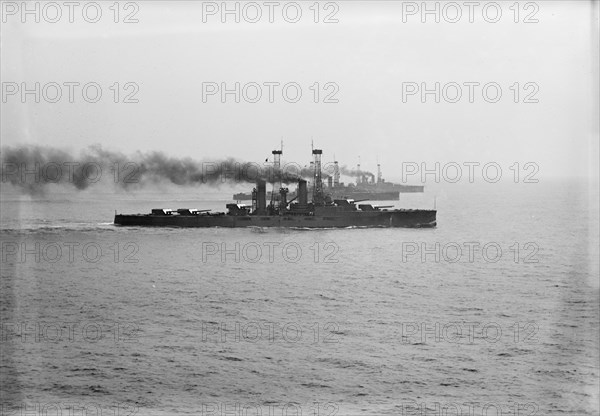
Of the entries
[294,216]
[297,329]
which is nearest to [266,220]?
[294,216]

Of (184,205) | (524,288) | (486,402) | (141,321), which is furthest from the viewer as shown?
(184,205)

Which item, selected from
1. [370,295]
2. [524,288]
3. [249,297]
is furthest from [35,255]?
[524,288]

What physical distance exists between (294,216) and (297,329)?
9.21m

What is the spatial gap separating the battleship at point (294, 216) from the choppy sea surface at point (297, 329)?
283cm

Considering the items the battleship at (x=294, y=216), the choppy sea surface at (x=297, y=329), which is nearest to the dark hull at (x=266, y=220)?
the battleship at (x=294, y=216)

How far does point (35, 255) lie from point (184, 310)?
17.1 ft

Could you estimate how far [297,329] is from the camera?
22.9ft

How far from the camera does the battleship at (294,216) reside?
52.0ft

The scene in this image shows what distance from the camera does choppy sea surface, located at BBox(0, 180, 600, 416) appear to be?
5312 mm

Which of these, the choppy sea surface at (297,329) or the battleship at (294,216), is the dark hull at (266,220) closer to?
the battleship at (294,216)

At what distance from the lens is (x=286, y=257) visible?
11.4 meters

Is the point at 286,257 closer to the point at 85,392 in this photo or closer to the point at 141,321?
the point at 141,321

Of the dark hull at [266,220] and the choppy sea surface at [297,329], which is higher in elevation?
the dark hull at [266,220]

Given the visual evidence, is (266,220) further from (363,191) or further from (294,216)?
(363,191)
